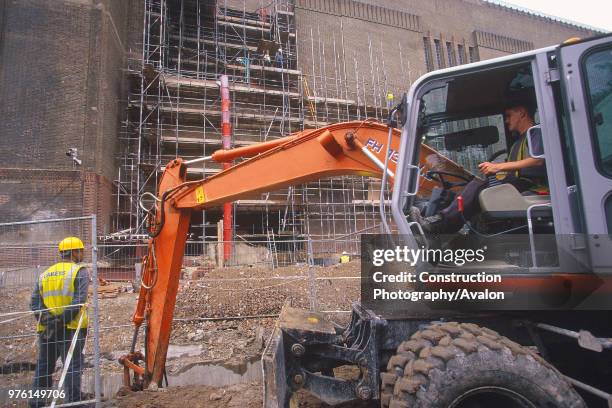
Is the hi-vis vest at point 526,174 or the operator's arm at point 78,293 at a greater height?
the hi-vis vest at point 526,174

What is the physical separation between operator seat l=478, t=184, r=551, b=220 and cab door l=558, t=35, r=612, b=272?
0.30 meters

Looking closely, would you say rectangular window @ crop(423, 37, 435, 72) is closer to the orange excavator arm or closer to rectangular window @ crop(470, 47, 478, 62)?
rectangular window @ crop(470, 47, 478, 62)

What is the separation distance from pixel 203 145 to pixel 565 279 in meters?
16.9

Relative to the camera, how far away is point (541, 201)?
2.54m

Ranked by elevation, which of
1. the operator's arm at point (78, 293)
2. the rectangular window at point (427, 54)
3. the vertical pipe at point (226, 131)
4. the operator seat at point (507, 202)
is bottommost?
the operator's arm at point (78, 293)

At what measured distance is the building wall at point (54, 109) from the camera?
13.6 metres

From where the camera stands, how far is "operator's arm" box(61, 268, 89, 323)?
419cm

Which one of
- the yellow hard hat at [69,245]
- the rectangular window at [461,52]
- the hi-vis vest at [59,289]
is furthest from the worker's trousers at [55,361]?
the rectangular window at [461,52]

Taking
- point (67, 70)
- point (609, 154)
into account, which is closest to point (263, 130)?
point (67, 70)

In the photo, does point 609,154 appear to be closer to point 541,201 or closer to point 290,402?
point 541,201

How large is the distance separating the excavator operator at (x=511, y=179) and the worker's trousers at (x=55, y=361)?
3.94 m

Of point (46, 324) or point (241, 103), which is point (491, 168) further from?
point (241, 103)

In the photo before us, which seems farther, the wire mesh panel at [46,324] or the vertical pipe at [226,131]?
the vertical pipe at [226,131]

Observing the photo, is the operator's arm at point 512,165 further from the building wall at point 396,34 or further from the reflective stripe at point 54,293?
the building wall at point 396,34
